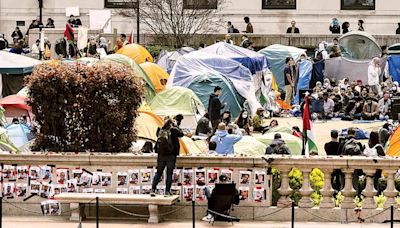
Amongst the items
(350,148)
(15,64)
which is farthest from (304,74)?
(350,148)

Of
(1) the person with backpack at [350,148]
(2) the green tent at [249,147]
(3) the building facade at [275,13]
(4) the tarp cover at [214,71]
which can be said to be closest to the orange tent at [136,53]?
(4) the tarp cover at [214,71]

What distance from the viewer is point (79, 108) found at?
74.5 feet

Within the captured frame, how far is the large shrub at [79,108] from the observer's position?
74.4 ft

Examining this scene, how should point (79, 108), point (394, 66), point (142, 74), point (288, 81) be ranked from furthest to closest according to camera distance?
point (394, 66)
point (288, 81)
point (142, 74)
point (79, 108)

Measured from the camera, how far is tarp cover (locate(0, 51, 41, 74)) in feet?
143

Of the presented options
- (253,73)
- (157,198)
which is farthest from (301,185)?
(253,73)

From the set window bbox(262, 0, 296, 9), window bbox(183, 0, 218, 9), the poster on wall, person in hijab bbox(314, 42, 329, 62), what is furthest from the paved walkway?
window bbox(262, 0, 296, 9)

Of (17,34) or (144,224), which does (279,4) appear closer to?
(17,34)

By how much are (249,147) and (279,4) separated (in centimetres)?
3924

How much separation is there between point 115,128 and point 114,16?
1733 inches

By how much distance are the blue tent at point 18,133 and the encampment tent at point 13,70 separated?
12483mm

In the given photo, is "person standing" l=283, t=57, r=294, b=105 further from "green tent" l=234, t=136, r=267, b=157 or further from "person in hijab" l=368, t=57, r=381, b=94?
"green tent" l=234, t=136, r=267, b=157

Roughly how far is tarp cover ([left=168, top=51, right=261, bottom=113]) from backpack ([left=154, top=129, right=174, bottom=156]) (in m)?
22.2

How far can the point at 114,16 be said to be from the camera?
66.4 metres
